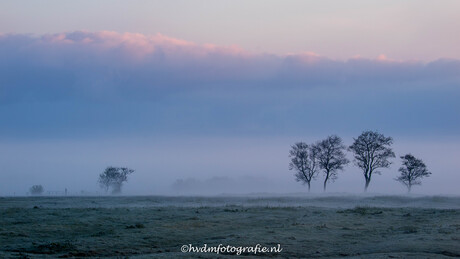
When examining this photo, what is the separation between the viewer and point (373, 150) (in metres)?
95.6

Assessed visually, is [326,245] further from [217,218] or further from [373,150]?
[373,150]

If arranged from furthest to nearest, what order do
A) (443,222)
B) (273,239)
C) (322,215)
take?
(322,215)
(443,222)
(273,239)

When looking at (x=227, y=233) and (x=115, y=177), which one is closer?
(x=227, y=233)

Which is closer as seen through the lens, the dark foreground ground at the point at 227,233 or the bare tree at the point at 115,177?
the dark foreground ground at the point at 227,233

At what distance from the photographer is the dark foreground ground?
26359 mm

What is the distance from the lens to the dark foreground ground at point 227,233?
2636 centimetres

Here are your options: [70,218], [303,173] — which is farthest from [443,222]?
[303,173]

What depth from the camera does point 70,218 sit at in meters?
39.1

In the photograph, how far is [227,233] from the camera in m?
33.4

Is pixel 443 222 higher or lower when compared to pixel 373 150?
lower

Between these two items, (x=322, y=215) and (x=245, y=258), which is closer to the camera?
(x=245, y=258)

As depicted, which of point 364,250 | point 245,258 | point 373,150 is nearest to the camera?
point 245,258

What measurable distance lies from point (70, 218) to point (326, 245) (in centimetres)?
2135

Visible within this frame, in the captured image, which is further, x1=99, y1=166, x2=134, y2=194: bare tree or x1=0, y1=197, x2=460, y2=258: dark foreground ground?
x1=99, y1=166, x2=134, y2=194: bare tree
